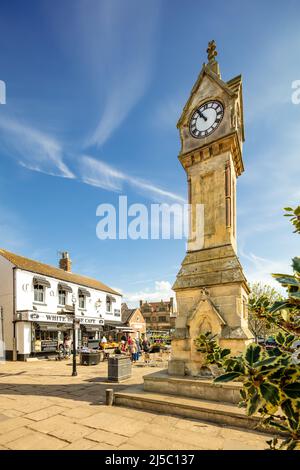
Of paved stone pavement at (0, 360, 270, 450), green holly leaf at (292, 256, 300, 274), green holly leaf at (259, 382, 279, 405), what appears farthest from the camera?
paved stone pavement at (0, 360, 270, 450)

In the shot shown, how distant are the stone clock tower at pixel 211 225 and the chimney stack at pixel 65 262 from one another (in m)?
23.3

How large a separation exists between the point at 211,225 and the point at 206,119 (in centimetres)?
399

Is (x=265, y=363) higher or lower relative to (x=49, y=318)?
higher

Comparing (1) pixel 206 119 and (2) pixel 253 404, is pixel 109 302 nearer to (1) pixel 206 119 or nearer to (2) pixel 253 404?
(1) pixel 206 119

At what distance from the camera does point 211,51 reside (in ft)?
35.4

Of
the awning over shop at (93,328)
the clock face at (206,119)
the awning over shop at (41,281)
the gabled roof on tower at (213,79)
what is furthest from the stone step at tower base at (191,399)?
the awning over shop at (93,328)

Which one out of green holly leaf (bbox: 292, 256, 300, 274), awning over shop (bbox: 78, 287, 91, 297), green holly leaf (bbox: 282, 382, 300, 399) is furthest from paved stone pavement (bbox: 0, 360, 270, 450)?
awning over shop (bbox: 78, 287, 91, 297)

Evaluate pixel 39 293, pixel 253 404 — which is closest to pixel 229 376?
pixel 253 404

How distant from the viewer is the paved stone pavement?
16.8 feet

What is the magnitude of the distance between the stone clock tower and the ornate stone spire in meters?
0.04

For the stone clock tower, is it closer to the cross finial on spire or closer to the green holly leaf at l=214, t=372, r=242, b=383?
the cross finial on spire

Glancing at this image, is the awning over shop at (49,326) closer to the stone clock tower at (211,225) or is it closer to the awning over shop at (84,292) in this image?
the awning over shop at (84,292)

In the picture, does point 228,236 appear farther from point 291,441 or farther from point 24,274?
point 24,274
